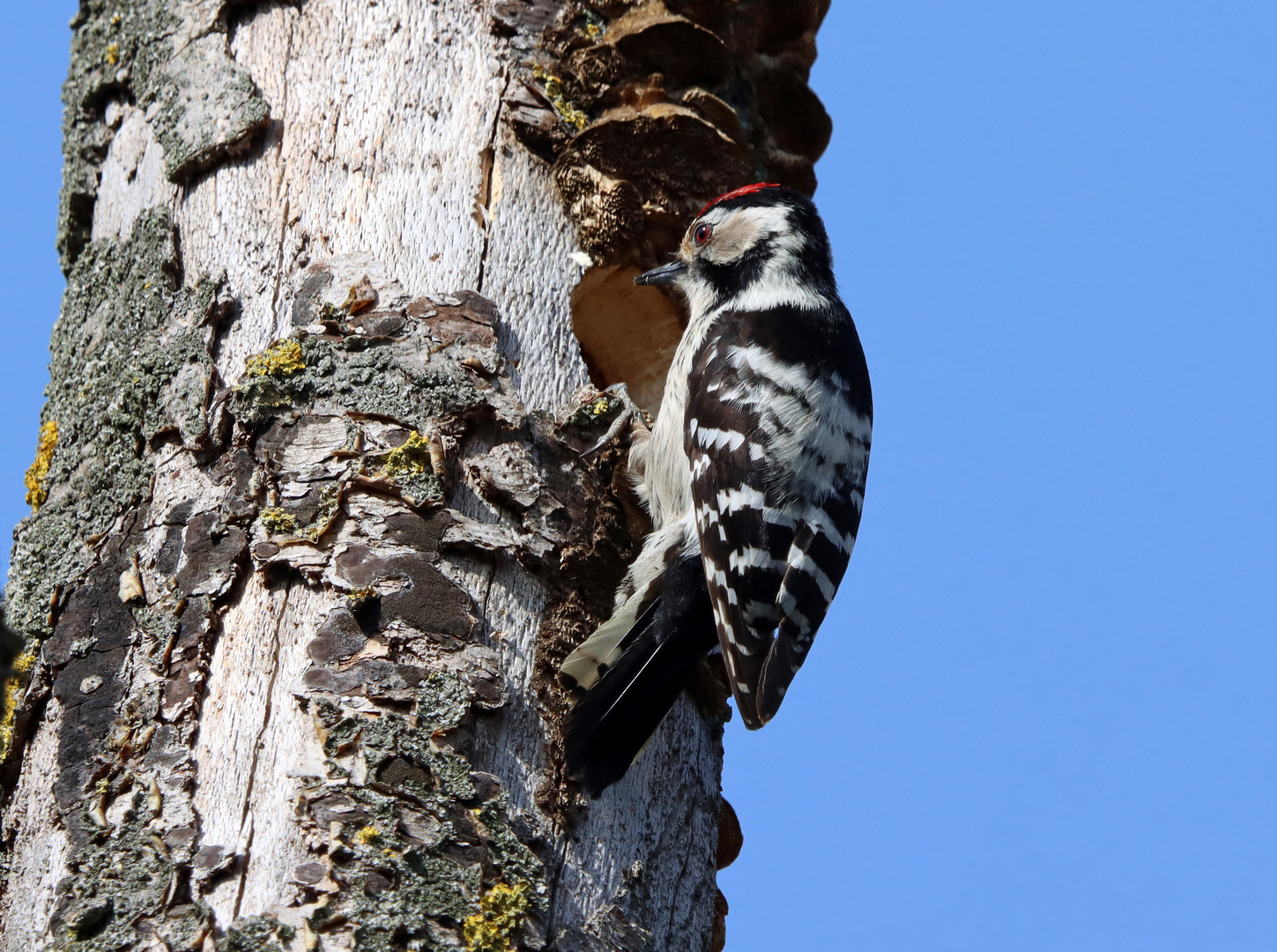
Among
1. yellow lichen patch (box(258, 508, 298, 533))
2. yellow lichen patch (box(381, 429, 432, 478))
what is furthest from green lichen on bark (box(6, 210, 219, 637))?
yellow lichen patch (box(381, 429, 432, 478))

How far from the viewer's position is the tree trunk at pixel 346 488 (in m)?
1.98

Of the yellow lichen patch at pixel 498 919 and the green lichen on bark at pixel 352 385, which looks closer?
the yellow lichen patch at pixel 498 919

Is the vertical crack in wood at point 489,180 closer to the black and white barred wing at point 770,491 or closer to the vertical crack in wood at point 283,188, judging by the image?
the vertical crack in wood at point 283,188

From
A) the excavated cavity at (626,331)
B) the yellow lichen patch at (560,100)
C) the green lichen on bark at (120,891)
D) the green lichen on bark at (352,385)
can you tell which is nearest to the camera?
the green lichen on bark at (120,891)

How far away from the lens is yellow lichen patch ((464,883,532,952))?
6.25 feet

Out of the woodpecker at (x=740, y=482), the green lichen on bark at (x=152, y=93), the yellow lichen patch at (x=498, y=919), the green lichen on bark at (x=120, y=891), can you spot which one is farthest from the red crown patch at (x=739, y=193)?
the green lichen on bark at (x=120, y=891)

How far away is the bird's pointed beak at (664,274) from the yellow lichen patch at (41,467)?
4.41 ft

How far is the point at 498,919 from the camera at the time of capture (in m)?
1.94

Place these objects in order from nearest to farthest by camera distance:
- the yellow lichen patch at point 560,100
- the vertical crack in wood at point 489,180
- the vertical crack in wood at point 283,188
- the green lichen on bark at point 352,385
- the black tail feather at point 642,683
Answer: the black tail feather at point 642,683, the green lichen on bark at point 352,385, the vertical crack in wood at point 283,188, the vertical crack in wood at point 489,180, the yellow lichen patch at point 560,100

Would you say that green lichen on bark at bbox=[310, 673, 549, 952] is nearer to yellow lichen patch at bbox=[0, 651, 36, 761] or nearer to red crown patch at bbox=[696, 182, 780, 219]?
yellow lichen patch at bbox=[0, 651, 36, 761]

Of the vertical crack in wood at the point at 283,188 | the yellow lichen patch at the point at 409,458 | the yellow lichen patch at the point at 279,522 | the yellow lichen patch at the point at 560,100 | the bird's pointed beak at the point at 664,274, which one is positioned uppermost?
the yellow lichen patch at the point at 560,100

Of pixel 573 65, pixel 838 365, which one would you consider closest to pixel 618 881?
pixel 838 365

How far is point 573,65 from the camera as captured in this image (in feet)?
9.75

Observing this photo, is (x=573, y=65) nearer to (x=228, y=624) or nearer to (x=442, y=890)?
(x=228, y=624)
